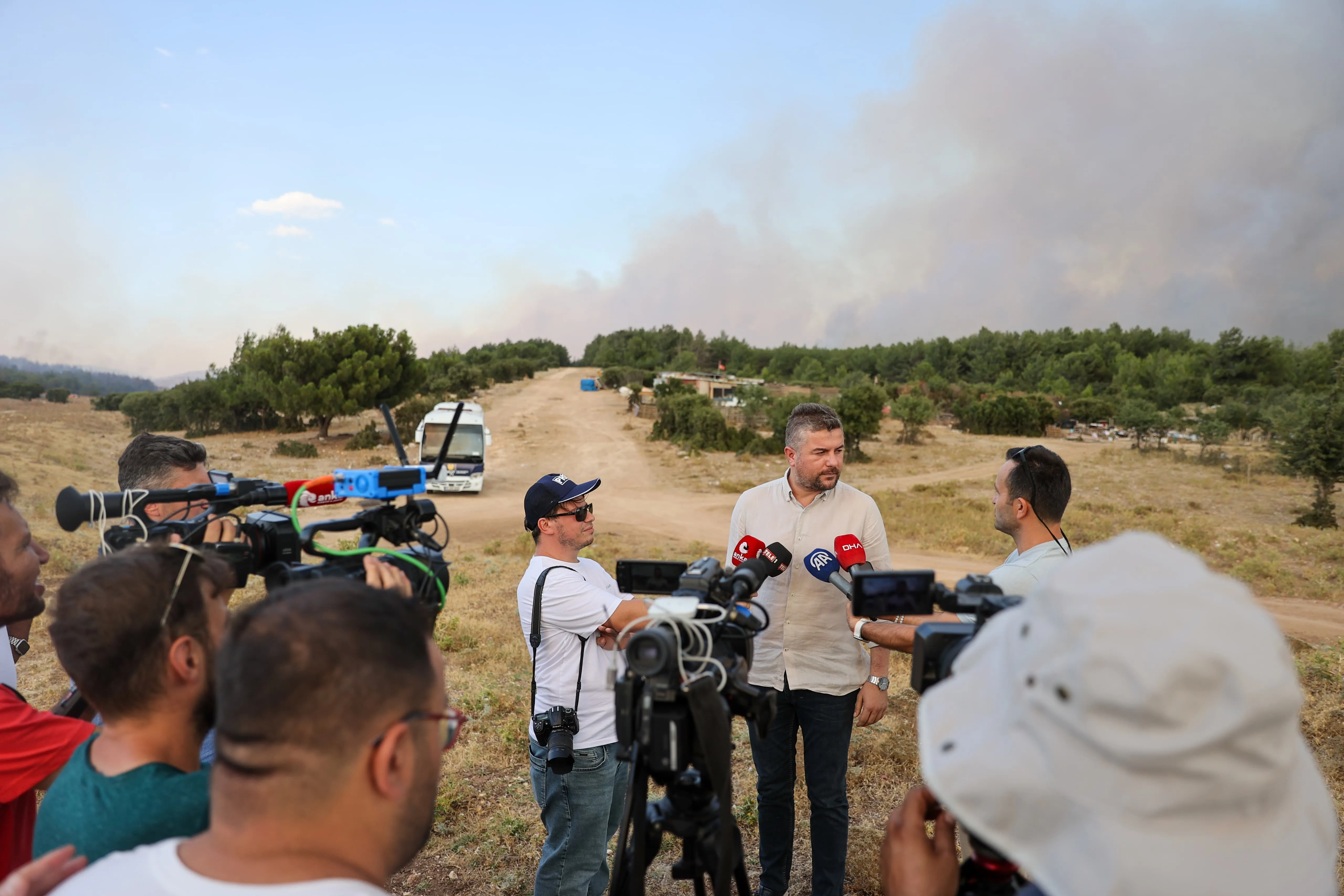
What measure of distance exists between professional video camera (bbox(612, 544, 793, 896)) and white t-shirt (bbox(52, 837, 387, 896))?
2.38ft

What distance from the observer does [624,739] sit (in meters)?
1.77

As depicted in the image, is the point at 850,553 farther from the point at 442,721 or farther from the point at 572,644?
the point at 442,721

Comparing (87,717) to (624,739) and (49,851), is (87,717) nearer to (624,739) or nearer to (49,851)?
(49,851)

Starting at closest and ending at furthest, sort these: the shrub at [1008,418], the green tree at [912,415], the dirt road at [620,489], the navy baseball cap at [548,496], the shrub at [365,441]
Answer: the navy baseball cap at [548,496], the dirt road at [620,489], the shrub at [365,441], the green tree at [912,415], the shrub at [1008,418]

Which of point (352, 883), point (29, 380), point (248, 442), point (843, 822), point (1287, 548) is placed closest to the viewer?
point (352, 883)

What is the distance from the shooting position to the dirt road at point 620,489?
41.9ft

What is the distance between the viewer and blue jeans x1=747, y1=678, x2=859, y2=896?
340 centimetres

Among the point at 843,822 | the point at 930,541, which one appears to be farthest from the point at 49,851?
the point at 930,541

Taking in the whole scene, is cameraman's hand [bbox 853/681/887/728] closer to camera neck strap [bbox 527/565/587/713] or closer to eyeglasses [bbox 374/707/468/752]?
camera neck strap [bbox 527/565/587/713]

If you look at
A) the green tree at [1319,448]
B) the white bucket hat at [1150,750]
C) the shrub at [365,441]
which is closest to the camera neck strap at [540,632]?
the white bucket hat at [1150,750]

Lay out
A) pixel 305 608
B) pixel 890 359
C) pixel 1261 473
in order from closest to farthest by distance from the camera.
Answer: pixel 305 608 → pixel 1261 473 → pixel 890 359

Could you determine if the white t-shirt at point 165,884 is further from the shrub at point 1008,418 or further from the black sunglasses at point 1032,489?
the shrub at point 1008,418

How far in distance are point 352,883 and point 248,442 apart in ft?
107

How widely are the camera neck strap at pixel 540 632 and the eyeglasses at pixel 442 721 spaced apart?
4.55ft
